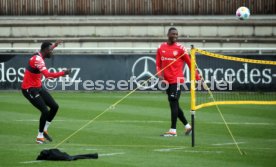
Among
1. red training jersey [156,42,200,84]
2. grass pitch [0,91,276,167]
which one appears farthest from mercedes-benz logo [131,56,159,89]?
red training jersey [156,42,200,84]

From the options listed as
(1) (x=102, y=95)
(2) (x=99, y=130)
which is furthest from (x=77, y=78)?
(2) (x=99, y=130)

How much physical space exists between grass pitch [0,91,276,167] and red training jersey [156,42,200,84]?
4.41ft

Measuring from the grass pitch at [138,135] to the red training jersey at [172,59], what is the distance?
1.34 m

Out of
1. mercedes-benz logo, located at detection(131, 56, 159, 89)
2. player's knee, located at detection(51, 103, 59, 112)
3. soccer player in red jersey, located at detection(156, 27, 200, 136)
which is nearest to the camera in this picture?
player's knee, located at detection(51, 103, 59, 112)

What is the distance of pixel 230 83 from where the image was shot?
29406 millimetres

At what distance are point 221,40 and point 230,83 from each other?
6219 mm

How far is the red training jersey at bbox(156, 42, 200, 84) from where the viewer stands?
1805 centimetres

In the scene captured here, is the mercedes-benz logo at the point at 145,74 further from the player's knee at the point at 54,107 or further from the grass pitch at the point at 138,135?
the player's knee at the point at 54,107

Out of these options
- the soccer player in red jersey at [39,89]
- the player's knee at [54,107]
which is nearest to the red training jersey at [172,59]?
the player's knee at [54,107]

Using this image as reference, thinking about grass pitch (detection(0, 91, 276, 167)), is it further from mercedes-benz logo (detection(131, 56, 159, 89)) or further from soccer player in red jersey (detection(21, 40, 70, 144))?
mercedes-benz logo (detection(131, 56, 159, 89))

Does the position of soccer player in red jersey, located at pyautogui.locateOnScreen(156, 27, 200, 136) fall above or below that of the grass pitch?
above

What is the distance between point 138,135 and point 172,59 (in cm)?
183

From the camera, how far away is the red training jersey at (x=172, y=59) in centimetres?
1805

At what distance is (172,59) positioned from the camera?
18.1m
